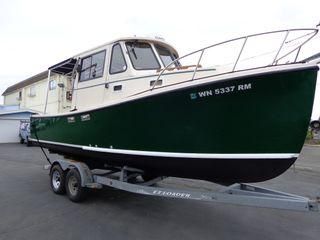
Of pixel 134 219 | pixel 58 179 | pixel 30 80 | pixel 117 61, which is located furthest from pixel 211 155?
pixel 30 80

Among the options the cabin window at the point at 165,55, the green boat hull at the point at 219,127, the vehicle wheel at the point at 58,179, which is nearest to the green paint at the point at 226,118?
the green boat hull at the point at 219,127

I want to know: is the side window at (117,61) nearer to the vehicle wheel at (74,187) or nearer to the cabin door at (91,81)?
the cabin door at (91,81)

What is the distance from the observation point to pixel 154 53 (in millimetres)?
5832

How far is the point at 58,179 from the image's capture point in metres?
6.59

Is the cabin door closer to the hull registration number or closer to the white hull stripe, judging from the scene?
Result: the white hull stripe

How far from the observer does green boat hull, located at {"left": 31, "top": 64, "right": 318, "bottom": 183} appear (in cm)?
355

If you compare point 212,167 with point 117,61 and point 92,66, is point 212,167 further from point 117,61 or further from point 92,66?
point 92,66

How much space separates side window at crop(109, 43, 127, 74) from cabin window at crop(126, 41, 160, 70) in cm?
16

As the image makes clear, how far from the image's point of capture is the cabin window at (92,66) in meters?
6.02

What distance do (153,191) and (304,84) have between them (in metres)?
2.54

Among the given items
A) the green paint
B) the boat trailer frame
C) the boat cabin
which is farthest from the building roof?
the green paint

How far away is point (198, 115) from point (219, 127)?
1.03 feet

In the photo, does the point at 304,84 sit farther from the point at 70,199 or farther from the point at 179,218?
the point at 70,199

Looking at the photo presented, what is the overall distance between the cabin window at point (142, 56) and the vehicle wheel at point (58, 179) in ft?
9.00
